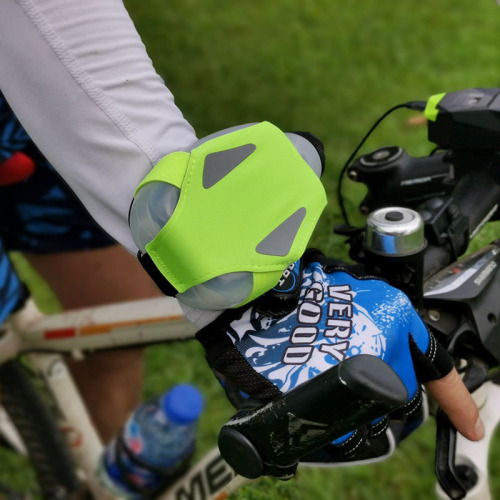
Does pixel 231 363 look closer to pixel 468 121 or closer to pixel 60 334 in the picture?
pixel 468 121

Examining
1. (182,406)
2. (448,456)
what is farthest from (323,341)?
(182,406)

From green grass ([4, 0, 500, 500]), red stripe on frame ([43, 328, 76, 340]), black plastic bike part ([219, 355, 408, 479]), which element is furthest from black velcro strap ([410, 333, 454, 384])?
green grass ([4, 0, 500, 500])

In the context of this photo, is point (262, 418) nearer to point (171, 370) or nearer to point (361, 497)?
point (361, 497)

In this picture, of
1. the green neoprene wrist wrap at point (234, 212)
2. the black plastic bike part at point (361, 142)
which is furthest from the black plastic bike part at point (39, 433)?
the green neoprene wrist wrap at point (234, 212)

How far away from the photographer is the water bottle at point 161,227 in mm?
540

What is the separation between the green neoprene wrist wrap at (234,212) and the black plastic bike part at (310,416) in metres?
0.10

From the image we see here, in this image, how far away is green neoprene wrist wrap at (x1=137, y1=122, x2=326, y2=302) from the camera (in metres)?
0.53

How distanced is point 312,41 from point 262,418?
2.96 metres

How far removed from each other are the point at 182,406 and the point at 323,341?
68cm

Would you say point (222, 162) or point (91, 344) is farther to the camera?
point (91, 344)

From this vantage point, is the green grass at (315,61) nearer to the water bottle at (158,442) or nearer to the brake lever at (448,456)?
the water bottle at (158,442)

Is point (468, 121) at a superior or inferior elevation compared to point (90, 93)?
inferior

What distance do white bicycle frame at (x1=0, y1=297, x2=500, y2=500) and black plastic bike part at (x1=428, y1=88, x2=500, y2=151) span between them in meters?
0.44

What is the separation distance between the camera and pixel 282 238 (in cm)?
55
